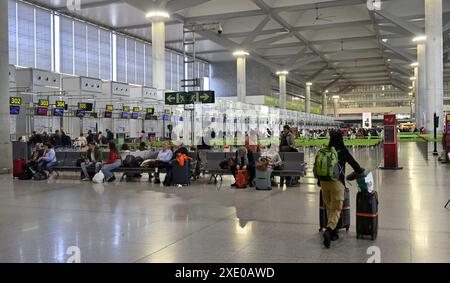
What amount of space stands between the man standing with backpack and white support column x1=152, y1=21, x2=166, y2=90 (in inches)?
959

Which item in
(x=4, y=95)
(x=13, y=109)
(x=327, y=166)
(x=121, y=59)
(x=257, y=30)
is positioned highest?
(x=257, y=30)

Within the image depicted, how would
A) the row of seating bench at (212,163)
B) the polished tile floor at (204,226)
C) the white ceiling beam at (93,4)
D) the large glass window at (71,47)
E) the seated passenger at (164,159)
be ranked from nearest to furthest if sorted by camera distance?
1. the polished tile floor at (204,226)
2. the row of seating bench at (212,163)
3. the seated passenger at (164,159)
4. the large glass window at (71,47)
5. the white ceiling beam at (93,4)

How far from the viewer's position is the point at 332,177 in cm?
571

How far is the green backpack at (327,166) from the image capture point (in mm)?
5691

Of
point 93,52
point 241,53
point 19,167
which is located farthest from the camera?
point 241,53

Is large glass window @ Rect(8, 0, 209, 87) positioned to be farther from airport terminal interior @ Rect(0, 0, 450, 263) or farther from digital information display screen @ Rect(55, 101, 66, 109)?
digital information display screen @ Rect(55, 101, 66, 109)

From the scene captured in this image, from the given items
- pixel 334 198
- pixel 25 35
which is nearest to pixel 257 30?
pixel 25 35

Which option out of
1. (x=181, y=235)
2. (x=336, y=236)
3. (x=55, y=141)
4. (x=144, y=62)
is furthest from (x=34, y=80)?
(x=144, y=62)

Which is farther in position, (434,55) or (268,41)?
(268,41)

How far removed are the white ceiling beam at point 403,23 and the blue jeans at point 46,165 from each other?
30.6 m

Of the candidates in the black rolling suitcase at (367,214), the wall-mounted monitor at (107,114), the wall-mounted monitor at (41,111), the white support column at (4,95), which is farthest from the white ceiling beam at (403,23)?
the black rolling suitcase at (367,214)

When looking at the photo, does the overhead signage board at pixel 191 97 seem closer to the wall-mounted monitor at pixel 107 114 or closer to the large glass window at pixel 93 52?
the wall-mounted monitor at pixel 107 114

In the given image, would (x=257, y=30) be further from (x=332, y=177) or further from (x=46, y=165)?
(x=332, y=177)

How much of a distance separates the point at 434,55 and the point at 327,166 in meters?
29.1
